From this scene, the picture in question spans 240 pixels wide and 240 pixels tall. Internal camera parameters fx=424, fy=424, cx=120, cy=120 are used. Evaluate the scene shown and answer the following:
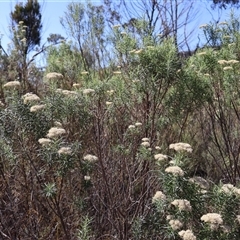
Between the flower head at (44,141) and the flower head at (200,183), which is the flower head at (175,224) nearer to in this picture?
the flower head at (200,183)

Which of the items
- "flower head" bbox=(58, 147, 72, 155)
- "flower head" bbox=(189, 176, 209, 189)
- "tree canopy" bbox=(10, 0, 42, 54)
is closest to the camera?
"flower head" bbox=(58, 147, 72, 155)

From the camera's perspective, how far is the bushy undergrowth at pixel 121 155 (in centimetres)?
284

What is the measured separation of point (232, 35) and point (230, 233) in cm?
282

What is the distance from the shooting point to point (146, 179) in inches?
151

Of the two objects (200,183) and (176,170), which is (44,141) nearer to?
(176,170)

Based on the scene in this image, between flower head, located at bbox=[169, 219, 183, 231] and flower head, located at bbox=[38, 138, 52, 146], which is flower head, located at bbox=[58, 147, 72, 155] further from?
flower head, located at bbox=[169, 219, 183, 231]

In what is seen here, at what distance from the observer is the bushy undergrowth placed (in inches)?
112

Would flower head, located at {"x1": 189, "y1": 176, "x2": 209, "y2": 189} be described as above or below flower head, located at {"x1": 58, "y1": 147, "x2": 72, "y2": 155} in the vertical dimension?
below

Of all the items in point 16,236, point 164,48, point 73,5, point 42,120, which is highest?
point 73,5

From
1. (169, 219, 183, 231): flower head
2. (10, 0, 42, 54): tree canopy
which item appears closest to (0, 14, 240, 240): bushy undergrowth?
(169, 219, 183, 231): flower head

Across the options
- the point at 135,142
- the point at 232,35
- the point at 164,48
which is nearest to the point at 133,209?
the point at 135,142

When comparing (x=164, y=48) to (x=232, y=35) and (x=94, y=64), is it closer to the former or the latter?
(x=232, y=35)

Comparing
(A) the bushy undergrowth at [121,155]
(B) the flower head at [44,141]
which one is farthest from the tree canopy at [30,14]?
(B) the flower head at [44,141]

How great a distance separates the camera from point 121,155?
387cm
